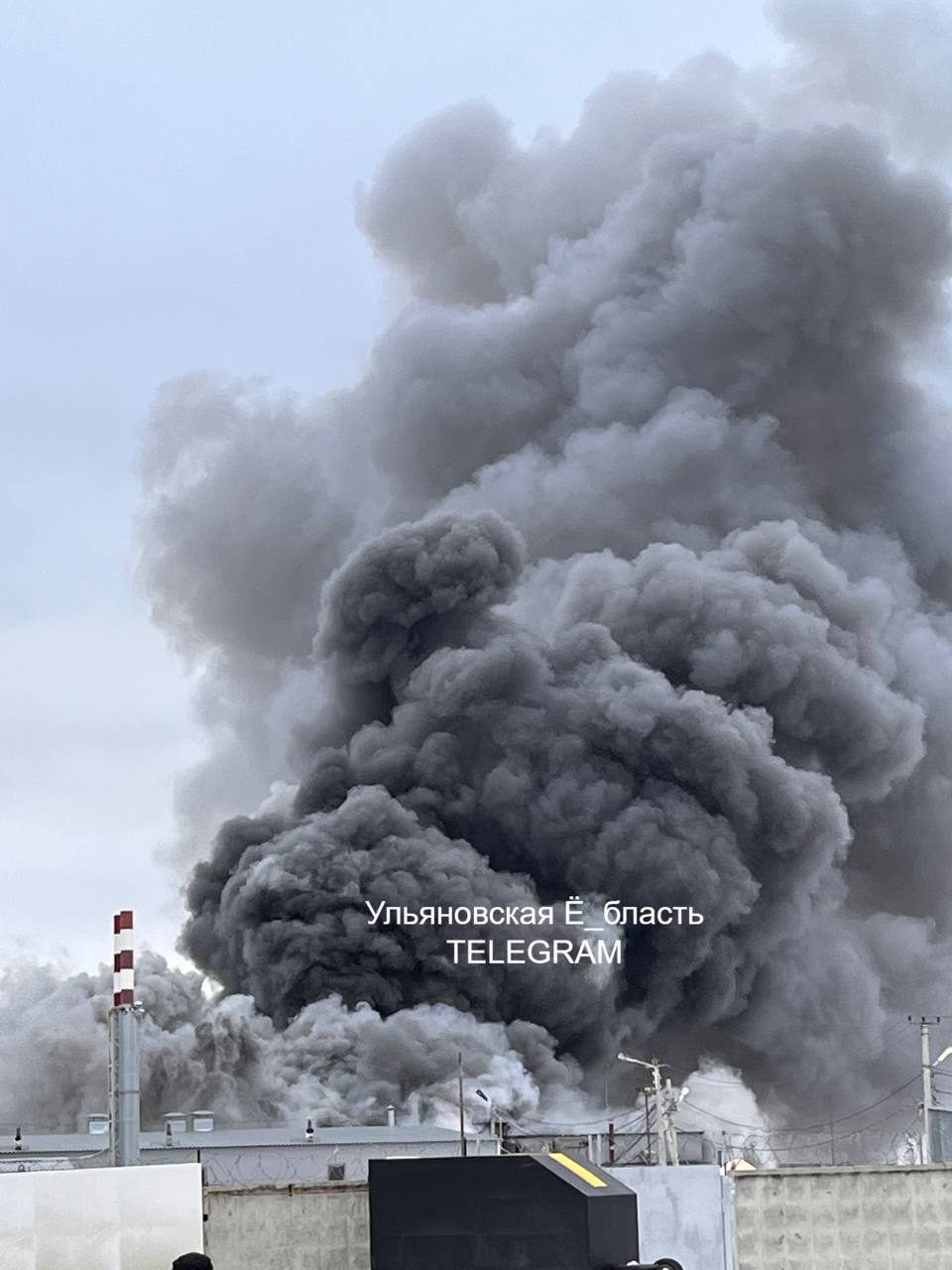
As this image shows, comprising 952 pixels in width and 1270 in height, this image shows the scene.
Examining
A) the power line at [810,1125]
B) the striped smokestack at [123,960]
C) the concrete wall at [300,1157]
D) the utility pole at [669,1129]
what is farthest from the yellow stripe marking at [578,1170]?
the power line at [810,1125]

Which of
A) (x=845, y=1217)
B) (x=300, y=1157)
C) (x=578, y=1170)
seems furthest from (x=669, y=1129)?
(x=578, y=1170)

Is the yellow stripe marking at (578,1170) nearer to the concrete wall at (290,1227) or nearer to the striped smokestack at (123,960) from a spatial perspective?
the concrete wall at (290,1227)

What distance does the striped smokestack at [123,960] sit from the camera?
31.1 meters

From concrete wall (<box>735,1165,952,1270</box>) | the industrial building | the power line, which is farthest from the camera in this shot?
the power line

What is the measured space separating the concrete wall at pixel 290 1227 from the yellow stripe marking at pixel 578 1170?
7.64 metres

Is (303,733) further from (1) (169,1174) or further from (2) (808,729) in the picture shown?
(1) (169,1174)

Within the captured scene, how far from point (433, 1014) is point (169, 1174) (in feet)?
171

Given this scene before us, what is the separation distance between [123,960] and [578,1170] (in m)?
17.6

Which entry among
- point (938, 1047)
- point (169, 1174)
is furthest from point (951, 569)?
point (169, 1174)

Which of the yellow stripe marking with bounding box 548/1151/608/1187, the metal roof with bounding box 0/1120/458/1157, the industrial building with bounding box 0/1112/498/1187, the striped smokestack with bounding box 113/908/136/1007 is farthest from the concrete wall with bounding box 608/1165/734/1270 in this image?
the metal roof with bounding box 0/1120/458/1157

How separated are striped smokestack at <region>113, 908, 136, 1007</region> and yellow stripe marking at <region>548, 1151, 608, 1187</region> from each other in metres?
16.6

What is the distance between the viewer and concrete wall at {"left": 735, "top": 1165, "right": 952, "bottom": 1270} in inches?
941

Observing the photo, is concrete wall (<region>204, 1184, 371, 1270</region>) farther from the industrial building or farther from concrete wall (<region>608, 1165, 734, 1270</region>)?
the industrial building

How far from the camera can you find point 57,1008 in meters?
71.9
